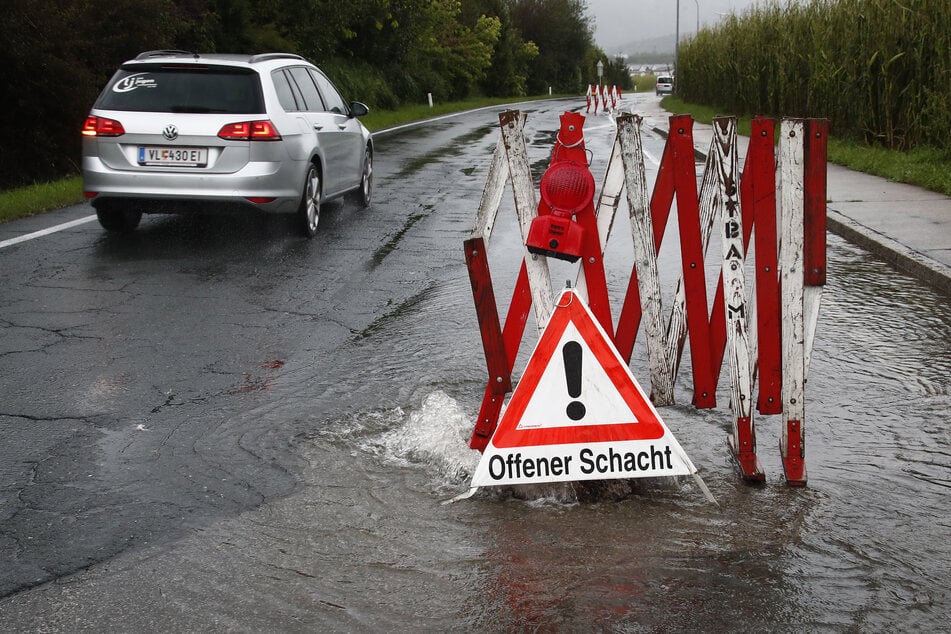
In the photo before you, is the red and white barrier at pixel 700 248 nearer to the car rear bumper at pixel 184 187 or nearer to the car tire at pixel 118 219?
the car rear bumper at pixel 184 187

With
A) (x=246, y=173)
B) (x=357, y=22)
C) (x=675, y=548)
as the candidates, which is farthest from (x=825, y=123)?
(x=357, y=22)

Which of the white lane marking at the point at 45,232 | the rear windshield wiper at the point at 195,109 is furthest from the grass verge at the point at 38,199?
the rear windshield wiper at the point at 195,109

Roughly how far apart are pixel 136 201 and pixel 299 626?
717 centimetres

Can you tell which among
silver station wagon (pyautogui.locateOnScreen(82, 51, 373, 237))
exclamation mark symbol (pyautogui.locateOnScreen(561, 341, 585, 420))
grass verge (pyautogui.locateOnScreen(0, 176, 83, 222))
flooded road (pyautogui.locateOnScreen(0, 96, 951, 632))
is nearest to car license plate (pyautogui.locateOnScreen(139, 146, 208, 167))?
silver station wagon (pyautogui.locateOnScreen(82, 51, 373, 237))

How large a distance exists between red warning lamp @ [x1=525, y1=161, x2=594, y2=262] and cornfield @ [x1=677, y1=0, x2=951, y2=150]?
1316 cm

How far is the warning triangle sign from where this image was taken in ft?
13.4

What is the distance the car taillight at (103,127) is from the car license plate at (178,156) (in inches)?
13.3

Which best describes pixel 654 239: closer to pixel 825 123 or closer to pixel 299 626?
pixel 825 123

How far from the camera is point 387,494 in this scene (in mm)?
4234

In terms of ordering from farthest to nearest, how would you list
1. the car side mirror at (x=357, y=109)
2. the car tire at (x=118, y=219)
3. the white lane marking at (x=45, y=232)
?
the car side mirror at (x=357, y=109)
the car tire at (x=118, y=219)
the white lane marking at (x=45, y=232)

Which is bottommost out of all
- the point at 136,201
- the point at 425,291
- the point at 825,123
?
the point at 425,291

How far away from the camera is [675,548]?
3.75 m

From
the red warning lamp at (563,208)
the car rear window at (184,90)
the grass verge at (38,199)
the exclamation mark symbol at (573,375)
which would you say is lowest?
the grass verge at (38,199)

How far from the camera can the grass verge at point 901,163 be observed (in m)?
13.7
